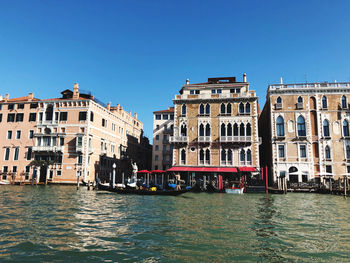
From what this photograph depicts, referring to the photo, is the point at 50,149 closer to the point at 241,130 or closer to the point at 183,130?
the point at 183,130

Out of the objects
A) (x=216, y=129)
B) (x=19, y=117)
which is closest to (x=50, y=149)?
(x=19, y=117)

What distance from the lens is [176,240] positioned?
7.82 meters

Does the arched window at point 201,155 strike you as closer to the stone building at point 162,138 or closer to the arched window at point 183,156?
the arched window at point 183,156

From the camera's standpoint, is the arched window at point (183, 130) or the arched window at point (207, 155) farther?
the arched window at point (183, 130)

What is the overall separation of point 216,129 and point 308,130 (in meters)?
9.45

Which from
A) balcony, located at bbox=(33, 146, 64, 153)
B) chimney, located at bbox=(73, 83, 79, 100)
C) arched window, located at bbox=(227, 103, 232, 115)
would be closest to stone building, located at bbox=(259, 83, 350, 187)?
arched window, located at bbox=(227, 103, 232, 115)

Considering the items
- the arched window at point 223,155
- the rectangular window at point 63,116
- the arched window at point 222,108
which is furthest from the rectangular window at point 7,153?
the arched window at point 222,108

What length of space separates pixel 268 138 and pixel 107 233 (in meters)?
25.4

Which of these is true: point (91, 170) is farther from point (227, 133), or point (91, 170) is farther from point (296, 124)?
point (296, 124)

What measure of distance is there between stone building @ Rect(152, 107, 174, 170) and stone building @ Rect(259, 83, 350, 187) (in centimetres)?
1653

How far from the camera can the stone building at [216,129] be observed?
28.3 m

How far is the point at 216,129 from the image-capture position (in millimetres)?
29422

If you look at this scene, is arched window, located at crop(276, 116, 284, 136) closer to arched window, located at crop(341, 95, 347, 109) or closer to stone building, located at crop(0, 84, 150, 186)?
arched window, located at crop(341, 95, 347, 109)

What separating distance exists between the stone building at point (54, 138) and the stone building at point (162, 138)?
311 inches
